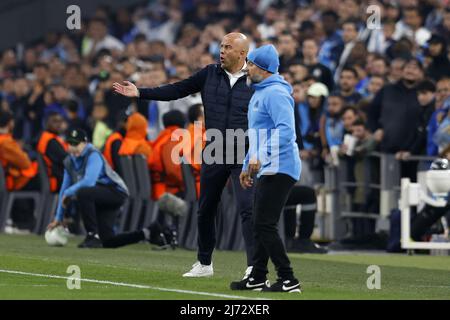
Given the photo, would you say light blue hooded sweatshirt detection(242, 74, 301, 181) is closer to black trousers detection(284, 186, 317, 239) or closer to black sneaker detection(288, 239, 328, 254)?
black trousers detection(284, 186, 317, 239)

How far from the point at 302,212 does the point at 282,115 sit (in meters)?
7.54

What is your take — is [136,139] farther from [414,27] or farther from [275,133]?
[275,133]

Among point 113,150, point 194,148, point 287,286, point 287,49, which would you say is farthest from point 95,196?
point 287,286

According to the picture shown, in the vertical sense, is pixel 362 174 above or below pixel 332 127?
below

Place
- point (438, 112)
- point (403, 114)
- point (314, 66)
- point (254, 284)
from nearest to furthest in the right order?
point (254, 284), point (438, 112), point (403, 114), point (314, 66)

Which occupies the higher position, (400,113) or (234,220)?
(400,113)

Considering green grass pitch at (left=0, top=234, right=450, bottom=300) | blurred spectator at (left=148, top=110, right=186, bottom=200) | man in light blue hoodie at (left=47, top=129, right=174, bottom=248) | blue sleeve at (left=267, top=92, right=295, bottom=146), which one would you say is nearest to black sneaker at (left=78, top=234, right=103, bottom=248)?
man in light blue hoodie at (left=47, top=129, right=174, bottom=248)

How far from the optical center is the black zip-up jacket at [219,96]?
50.4 feet

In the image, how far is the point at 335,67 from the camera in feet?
85.8

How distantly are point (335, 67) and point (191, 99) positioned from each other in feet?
9.86

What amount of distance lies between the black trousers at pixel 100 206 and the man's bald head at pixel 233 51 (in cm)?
584

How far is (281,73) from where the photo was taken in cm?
2342

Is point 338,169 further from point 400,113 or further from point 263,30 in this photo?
point 263,30
